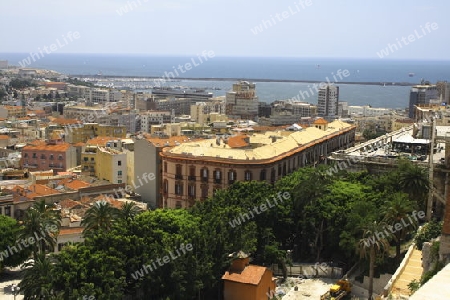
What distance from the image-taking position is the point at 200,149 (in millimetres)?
58562

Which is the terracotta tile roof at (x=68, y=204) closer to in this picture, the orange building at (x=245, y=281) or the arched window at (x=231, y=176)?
the arched window at (x=231, y=176)

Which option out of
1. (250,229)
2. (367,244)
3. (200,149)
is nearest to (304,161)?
(200,149)

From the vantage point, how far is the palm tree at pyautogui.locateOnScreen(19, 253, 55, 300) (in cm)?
2998

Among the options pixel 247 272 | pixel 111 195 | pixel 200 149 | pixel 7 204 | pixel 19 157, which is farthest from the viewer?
pixel 19 157

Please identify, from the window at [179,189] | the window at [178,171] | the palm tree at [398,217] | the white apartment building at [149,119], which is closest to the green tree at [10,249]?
the window at [179,189]

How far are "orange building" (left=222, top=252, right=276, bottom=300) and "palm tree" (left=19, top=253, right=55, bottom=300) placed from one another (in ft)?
31.5

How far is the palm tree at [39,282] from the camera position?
1180 inches

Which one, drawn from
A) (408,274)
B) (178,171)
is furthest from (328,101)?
(408,274)

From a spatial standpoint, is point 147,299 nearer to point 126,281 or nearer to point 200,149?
point 126,281

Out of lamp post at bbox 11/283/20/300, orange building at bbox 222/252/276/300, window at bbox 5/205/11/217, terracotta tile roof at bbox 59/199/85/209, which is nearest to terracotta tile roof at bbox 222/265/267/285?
orange building at bbox 222/252/276/300

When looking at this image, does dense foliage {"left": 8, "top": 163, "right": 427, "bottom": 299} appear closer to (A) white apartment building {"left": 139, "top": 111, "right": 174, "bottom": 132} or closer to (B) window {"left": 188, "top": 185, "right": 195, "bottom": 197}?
(B) window {"left": 188, "top": 185, "right": 195, "bottom": 197}

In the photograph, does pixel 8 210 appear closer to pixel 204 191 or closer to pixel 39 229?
pixel 39 229

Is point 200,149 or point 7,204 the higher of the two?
point 200,149

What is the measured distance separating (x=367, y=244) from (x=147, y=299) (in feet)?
39.2
